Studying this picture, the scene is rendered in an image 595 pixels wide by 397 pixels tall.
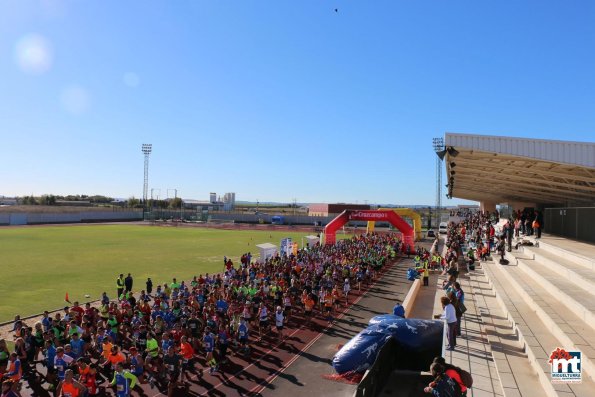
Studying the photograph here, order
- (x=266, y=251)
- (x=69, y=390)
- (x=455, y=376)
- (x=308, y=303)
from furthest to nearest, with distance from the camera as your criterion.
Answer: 1. (x=266, y=251)
2. (x=308, y=303)
3. (x=69, y=390)
4. (x=455, y=376)

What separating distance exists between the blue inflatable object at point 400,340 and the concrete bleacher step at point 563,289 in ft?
12.7

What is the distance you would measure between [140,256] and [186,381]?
1027 inches

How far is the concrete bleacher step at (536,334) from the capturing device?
291 inches

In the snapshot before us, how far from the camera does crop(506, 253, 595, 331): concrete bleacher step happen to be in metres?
10.2

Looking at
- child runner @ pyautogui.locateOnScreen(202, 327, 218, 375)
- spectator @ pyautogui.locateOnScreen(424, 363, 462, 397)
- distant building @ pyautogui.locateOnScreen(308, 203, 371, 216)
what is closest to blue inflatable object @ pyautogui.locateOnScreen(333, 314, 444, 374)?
spectator @ pyautogui.locateOnScreen(424, 363, 462, 397)

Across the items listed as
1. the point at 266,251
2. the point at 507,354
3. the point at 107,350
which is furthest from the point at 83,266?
the point at 507,354

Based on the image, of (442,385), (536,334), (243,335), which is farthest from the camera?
(243,335)

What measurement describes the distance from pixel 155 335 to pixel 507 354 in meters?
9.92

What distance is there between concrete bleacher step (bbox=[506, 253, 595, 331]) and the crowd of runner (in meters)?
8.13

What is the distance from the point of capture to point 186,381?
11.1 m

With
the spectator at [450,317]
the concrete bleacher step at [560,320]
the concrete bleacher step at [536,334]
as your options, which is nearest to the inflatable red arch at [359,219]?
the concrete bleacher step at [536,334]

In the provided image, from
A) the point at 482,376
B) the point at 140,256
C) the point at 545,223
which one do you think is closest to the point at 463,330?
the point at 482,376

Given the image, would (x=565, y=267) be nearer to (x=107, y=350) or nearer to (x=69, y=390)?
(x=107, y=350)

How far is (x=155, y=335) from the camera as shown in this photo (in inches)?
492
